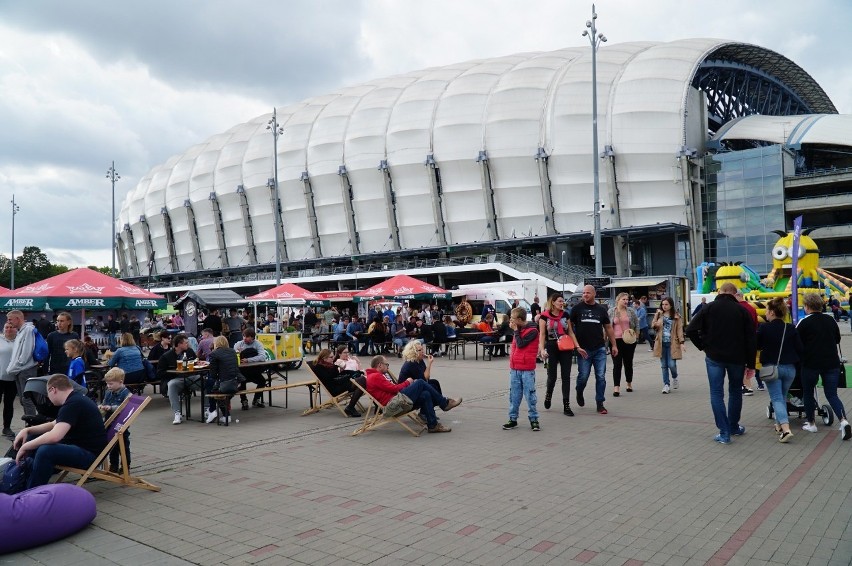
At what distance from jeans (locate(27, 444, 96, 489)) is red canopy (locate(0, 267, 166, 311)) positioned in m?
9.94

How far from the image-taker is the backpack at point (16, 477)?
5492mm

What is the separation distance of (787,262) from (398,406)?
14968 mm

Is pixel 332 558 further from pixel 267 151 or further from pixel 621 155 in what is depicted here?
pixel 267 151

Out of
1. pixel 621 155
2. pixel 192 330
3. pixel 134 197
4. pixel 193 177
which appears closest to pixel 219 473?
pixel 192 330

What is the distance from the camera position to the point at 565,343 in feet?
31.7

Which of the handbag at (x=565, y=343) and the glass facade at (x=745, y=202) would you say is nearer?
the handbag at (x=565, y=343)

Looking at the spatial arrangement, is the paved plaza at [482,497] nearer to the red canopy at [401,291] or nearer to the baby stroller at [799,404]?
the baby stroller at [799,404]

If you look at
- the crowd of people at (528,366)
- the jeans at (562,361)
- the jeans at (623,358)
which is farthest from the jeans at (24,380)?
the jeans at (623,358)

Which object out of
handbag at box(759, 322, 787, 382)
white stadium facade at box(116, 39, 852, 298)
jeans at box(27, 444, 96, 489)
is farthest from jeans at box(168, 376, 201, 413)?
white stadium facade at box(116, 39, 852, 298)

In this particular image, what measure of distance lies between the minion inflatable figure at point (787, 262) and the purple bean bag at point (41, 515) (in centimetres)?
1833

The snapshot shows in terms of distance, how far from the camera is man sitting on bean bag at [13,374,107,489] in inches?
219

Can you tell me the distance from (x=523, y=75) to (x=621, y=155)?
1098cm

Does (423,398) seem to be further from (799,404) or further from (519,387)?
(799,404)

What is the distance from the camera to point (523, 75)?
5197 centimetres
